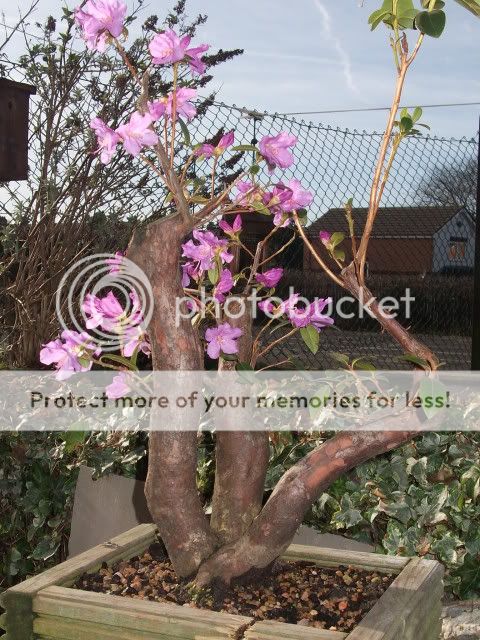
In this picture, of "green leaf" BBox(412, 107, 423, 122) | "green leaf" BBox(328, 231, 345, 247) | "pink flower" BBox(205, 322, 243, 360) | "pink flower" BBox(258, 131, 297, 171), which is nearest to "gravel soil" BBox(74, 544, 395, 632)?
"pink flower" BBox(205, 322, 243, 360)

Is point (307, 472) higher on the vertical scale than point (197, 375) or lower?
lower

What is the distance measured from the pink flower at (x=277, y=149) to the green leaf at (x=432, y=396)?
0.50 meters

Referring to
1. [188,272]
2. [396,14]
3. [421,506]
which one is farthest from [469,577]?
[396,14]

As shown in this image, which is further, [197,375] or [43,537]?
[43,537]

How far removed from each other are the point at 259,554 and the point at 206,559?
0.40 ft

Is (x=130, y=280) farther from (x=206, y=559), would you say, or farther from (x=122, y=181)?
(x=122, y=181)

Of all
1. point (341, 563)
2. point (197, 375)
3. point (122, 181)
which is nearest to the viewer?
point (197, 375)

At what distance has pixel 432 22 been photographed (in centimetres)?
137

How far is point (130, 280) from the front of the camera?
62.2 inches

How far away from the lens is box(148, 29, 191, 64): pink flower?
1340 mm

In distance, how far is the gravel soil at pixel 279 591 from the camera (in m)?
1.41

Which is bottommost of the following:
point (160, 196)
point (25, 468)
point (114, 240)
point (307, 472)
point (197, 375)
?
point (25, 468)

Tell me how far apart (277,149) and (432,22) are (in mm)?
369

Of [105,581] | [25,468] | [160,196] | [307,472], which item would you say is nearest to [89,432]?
[25,468]
